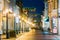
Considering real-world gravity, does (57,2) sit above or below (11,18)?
above

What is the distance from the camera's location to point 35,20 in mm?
145375

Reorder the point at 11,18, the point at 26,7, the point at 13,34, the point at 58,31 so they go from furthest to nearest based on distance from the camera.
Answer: the point at 26,7 → the point at 58,31 → the point at 11,18 → the point at 13,34

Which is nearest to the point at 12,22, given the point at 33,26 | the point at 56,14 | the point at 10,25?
the point at 10,25

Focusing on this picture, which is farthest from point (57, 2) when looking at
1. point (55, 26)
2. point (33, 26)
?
point (33, 26)

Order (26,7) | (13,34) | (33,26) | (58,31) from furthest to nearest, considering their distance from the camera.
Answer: (33,26)
(26,7)
(58,31)
(13,34)

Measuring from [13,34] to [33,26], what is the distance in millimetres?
108460

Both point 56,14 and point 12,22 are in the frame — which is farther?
point 56,14

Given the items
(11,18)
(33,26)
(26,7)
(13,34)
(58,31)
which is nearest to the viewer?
(13,34)

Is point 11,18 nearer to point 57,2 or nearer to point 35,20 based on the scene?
point 57,2

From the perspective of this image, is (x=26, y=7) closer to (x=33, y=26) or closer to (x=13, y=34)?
(x=13, y=34)

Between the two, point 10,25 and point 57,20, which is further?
point 57,20

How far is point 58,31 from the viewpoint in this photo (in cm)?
4600

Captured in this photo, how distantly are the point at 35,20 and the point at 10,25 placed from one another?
4105 inches

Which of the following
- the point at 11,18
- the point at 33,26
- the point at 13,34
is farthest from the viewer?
the point at 33,26
